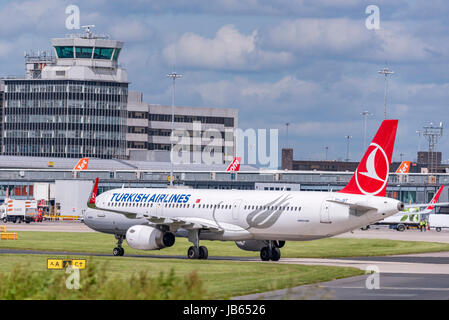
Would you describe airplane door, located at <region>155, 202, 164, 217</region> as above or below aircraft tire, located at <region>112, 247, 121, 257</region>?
above

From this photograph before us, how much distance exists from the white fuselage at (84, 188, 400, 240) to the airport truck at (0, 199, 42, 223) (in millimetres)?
61580

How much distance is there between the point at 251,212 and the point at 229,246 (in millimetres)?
16076

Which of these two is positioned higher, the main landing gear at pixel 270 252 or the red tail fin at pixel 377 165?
the red tail fin at pixel 377 165

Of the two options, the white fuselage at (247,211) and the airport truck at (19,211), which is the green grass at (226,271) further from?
the airport truck at (19,211)

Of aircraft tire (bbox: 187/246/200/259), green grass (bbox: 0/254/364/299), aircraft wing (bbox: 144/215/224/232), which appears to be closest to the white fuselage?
aircraft wing (bbox: 144/215/224/232)

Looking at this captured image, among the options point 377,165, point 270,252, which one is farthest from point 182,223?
point 377,165

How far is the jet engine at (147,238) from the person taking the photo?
5231cm

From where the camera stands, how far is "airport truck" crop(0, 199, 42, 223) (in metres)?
118

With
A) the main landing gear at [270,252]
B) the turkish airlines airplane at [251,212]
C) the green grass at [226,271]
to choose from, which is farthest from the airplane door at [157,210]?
the main landing gear at [270,252]

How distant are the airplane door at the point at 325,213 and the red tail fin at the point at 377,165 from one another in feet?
5.36

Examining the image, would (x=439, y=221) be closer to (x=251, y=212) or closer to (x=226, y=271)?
(x=251, y=212)

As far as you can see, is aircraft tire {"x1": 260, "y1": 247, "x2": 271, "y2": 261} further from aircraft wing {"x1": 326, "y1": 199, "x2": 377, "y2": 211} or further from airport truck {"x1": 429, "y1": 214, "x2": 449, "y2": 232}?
airport truck {"x1": 429, "y1": 214, "x2": 449, "y2": 232}

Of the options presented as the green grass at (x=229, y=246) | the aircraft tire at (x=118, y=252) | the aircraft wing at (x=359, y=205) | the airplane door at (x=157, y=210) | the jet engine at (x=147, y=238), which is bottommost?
the green grass at (x=229, y=246)

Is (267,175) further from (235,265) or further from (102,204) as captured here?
(235,265)
